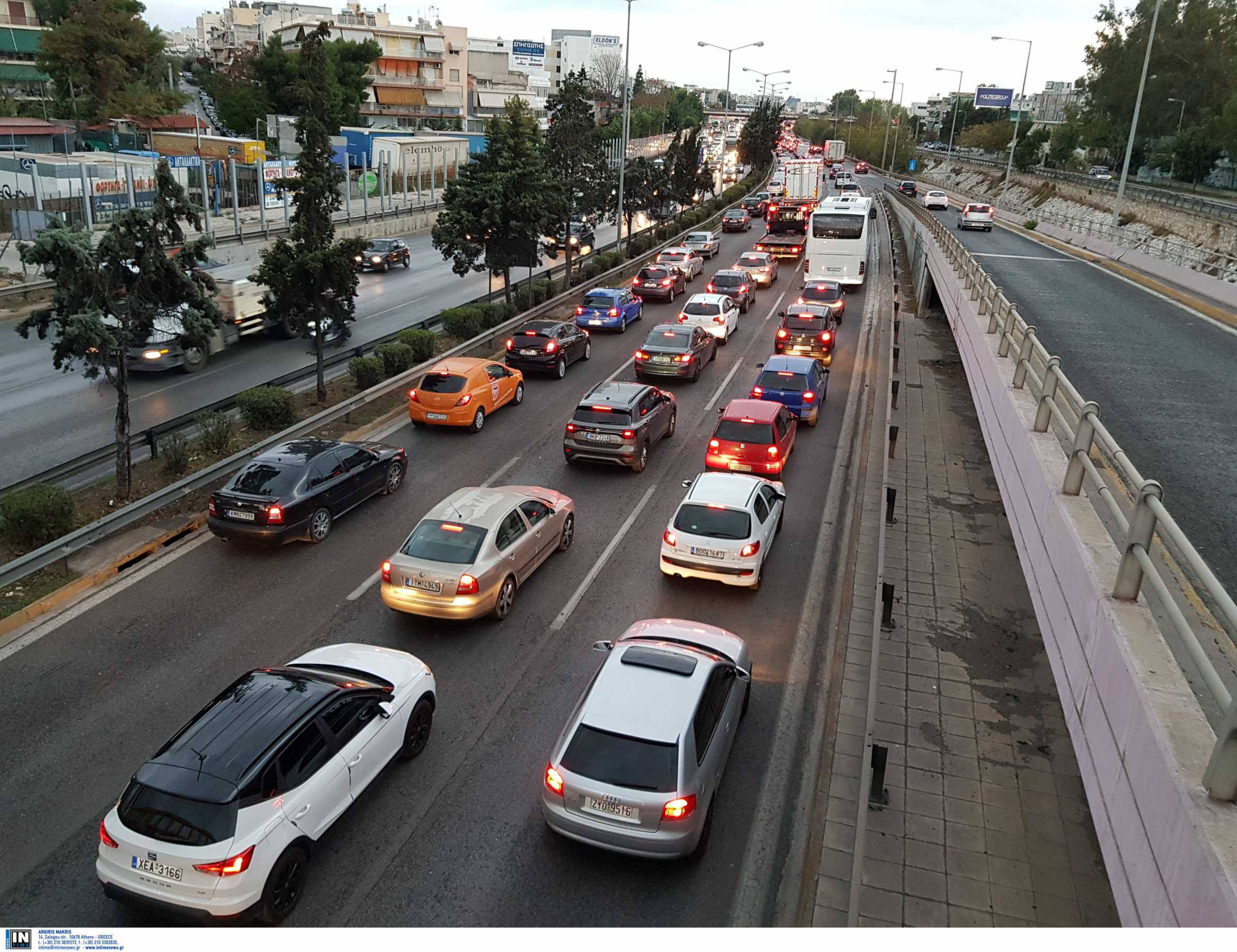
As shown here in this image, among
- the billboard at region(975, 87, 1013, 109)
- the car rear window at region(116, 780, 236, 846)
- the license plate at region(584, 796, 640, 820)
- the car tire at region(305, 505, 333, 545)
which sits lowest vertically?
the car tire at region(305, 505, 333, 545)

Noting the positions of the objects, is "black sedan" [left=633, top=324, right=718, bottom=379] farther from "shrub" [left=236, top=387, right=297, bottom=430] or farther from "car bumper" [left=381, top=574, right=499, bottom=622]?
"car bumper" [left=381, top=574, right=499, bottom=622]

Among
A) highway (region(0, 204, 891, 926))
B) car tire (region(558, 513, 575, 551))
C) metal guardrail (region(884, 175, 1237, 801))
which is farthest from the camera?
car tire (region(558, 513, 575, 551))

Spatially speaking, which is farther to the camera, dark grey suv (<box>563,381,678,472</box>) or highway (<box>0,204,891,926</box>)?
dark grey suv (<box>563,381,678,472</box>)

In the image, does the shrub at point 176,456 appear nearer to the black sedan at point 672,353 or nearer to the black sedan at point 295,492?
the black sedan at point 295,492

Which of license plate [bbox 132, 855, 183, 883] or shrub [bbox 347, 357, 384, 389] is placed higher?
shrub [bbox 347, 357, 384, 389]

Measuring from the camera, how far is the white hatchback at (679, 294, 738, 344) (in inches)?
1077

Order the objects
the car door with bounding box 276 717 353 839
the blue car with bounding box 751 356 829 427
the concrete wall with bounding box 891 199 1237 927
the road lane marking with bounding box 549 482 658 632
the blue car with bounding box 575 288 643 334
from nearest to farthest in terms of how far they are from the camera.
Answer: the concrete wall with bounding box 891 199 1237 927
the car door with bounding box 276 717 353 839
the road lane marking with bounding box 549 482 658 632
the blue car with bounding box 751 356 829 427
the blue car with bounding box 575 288 643 334

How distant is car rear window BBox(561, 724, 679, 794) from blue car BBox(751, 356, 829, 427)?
12.5 meters

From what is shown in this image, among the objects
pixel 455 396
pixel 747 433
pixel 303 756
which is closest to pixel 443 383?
pixel 455 396

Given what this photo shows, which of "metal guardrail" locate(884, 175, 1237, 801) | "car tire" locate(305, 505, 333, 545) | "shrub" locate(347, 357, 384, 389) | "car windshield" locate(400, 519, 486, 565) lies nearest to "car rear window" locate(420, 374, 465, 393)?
"shrub" locate(347, 357, 384, 389)

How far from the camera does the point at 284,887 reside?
22.8ft

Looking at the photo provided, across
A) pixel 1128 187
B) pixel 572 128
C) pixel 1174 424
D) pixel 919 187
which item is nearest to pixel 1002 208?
pixel 1128 187

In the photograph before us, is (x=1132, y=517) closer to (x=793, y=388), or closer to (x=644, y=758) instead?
(x=644, y=758)

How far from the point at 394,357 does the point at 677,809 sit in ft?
55.9
